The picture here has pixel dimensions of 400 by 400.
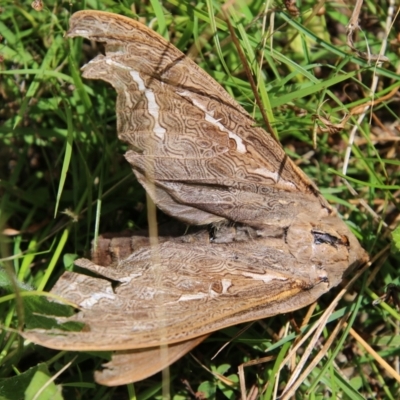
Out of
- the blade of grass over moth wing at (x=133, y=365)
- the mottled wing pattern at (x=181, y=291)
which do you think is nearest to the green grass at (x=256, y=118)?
the mottled wing pattern at (x=181, y=291)

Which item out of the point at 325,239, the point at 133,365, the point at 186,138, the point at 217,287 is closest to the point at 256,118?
the point at 186,138

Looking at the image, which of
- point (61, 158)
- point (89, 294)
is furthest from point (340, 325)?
point (61, 158)

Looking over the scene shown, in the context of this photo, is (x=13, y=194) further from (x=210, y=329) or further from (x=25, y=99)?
(x=210, y=329)

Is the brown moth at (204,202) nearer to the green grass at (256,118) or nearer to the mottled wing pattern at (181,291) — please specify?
the mottled wing pattern at (181,291)

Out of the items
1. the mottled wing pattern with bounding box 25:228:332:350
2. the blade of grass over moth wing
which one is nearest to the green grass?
the mottled wing pattern with bounding box 25:228:332:350

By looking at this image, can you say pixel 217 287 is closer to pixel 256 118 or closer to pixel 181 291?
pixel 181 291

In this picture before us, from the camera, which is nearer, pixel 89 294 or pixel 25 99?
pixel 89 294
